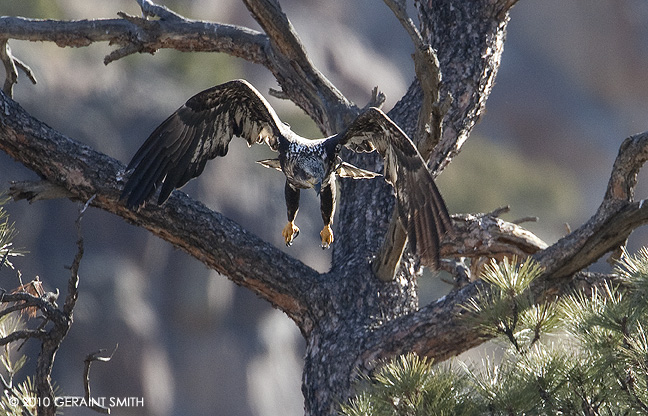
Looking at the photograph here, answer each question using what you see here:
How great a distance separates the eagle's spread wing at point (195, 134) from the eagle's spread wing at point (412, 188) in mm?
563

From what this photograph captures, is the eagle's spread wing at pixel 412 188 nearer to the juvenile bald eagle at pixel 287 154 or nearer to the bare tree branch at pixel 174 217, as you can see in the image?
the juvenile bald eagle at pixel 287 154

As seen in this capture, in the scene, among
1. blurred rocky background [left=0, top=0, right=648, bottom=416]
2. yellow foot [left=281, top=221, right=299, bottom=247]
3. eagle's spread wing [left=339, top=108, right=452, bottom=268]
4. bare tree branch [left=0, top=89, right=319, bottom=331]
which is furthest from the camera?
blurred rocky background [left=0, top=0, right=648, bottom=416]

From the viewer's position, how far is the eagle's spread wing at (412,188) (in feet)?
10.6

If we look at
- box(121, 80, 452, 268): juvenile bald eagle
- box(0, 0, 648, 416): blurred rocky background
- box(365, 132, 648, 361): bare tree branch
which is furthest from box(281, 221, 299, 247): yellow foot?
box(0, 0, 648, 416): blurred rocky background

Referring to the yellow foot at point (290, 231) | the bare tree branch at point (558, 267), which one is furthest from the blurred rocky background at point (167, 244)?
the bare tree branch at point (558, 267)

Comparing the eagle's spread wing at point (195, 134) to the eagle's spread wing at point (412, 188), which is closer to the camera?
the eagle's spread wing at point (412, 188)

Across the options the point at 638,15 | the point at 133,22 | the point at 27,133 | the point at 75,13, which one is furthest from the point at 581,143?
the point at 27,133

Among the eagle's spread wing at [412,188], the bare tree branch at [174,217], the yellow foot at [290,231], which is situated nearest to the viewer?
the eagle's spread wing at [412,188]

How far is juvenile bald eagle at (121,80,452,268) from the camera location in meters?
3.29

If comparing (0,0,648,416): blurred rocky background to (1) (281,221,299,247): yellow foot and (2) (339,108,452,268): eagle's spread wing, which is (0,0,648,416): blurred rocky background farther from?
(2) (339,108,452,268): eagle's spread wing

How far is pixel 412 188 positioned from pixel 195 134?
3.77 feet

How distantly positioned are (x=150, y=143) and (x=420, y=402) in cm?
191

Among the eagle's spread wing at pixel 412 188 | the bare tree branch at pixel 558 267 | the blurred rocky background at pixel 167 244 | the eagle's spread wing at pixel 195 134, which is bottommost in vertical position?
the bare tree branch at pixel 558 267

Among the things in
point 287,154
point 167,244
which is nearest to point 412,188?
Result: point 287,154
